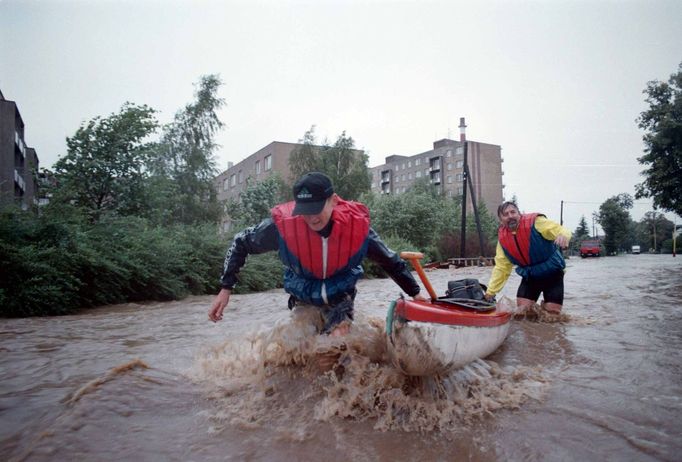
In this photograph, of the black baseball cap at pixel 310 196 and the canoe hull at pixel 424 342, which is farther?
the black baseball cap at pixel 310 196

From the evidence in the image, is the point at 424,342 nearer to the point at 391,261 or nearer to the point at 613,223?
the point at 391,261

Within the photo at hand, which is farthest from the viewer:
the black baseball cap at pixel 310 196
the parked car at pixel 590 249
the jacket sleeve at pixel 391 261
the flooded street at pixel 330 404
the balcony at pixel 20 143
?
the parked car at pixel 590 249

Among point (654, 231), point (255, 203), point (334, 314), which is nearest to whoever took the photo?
point (334, 314)

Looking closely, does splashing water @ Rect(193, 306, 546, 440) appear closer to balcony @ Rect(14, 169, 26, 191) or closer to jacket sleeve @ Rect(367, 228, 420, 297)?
jacket sleeve @ Rect(367, 228, 420, 297)

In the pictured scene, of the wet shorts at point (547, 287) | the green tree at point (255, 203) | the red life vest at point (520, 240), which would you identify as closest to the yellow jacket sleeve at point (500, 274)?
the red life vest at point (520, 240)

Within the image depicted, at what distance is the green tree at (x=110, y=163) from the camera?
1271 centimetres

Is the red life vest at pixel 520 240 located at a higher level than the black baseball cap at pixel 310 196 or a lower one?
lower

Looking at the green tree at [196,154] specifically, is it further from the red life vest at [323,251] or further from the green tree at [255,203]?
the red life vest at [323,251]

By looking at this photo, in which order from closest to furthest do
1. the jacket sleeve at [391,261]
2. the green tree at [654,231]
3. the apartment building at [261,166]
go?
the jacket sleeve at [391,261] → the apartment building at [261,166] → the green tree at [654,231]

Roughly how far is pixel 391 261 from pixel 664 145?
73.6 feet

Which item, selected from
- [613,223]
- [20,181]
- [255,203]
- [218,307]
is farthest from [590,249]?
[20,181]

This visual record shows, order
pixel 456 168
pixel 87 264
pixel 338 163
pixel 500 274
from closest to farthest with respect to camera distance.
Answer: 1. pixel 500 274
2. pixel 87 264
3. pixel 338 163
4. pixel 456 168

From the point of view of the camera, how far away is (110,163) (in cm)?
1307

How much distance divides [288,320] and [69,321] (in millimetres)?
5661
